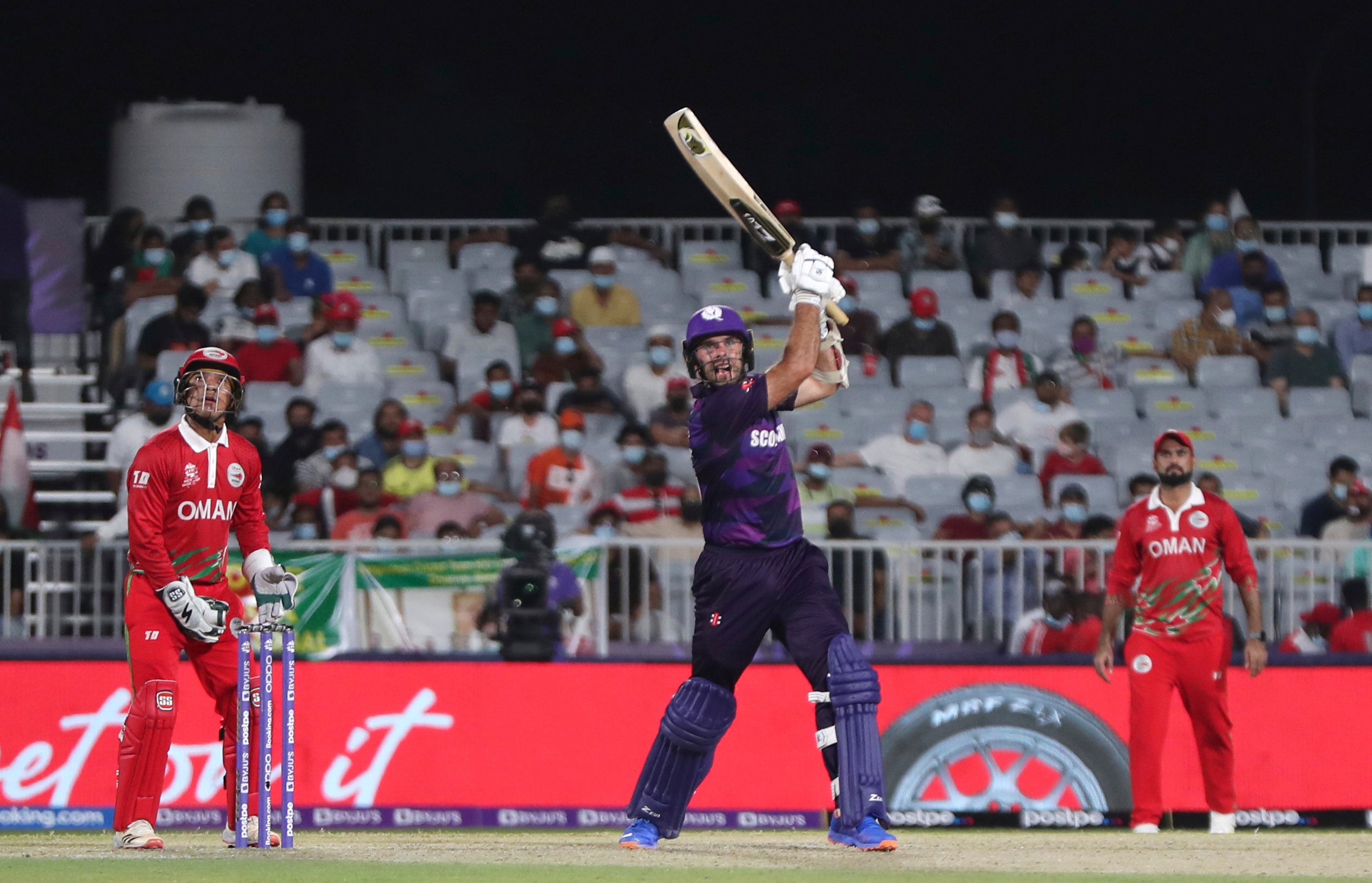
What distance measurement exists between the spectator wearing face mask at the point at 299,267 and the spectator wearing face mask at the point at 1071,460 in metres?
6.23

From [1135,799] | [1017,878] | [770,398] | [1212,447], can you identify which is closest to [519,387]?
[1212,447]

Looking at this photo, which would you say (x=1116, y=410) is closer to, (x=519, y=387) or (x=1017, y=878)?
(x=519, y=387)

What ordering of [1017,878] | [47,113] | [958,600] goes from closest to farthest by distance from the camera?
[1017,878] → [958,600] → [47,113]

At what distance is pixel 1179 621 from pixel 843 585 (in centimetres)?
A: 289

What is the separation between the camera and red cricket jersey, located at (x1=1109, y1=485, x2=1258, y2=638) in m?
10.6

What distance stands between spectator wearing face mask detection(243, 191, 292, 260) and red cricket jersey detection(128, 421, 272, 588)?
361 inches

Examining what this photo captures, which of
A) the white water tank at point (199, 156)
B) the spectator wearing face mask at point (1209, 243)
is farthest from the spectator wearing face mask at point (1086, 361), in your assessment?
the white water tank at point (199, 156)

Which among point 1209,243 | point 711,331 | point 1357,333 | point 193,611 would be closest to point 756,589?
point 711,331

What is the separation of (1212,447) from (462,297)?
6.42 metres

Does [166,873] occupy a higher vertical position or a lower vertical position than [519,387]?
lower

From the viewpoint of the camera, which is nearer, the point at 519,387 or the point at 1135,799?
the point at 1135,799

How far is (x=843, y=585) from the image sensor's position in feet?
42.7

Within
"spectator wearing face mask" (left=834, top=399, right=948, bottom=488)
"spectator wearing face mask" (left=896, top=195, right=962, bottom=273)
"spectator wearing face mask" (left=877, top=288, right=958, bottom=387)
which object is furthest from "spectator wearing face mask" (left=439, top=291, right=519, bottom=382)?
"spectator wearing face mask" (left=896, top=195, right=962, bottom=273)

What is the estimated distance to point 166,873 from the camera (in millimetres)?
7102
